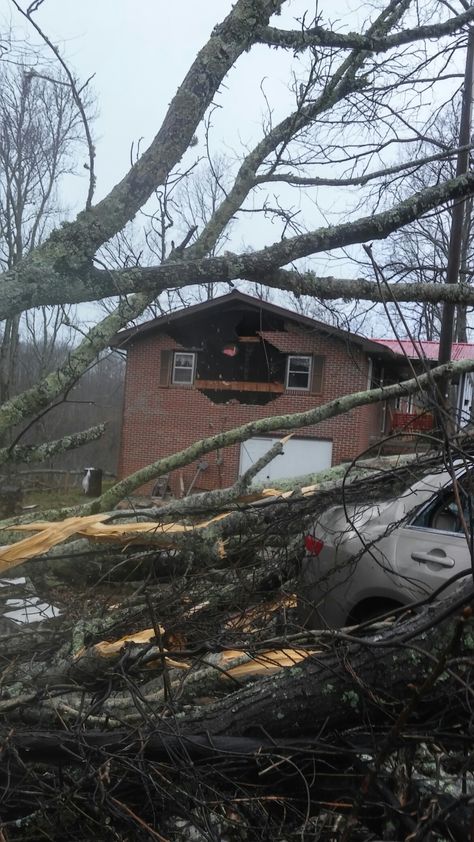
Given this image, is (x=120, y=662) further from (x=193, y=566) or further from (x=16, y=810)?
(x=193, y=566)

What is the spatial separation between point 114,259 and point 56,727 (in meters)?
2.03

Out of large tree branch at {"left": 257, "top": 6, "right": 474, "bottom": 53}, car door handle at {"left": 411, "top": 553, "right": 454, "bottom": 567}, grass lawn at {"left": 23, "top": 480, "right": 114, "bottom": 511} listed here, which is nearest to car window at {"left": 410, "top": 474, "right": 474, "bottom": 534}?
car door handle at {"left": 411, "top": 553, "right": 454, "bottom": 567}

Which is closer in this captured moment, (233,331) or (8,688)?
(8,688)

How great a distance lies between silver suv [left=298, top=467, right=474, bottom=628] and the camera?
3.78 metres

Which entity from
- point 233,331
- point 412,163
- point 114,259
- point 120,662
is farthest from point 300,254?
point 233,331

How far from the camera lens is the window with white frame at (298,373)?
19.4 meters

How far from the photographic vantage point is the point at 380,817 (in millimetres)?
1939

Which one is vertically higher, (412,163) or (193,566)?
(412,163)

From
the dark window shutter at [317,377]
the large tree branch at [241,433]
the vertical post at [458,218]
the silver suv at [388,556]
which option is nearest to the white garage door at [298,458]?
the dark window shutter at [317,377]

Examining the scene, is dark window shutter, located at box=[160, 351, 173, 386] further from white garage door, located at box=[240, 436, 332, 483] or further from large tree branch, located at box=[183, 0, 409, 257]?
large tree branch, located at box=[183, 0, 409, 257]

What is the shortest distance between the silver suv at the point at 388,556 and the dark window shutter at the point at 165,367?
16.3 m

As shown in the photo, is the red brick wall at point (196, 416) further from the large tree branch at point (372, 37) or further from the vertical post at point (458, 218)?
the large tree branch at point (372, 37)

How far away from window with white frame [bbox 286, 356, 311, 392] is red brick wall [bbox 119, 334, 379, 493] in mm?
A: 289

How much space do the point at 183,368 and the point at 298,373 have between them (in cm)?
361
